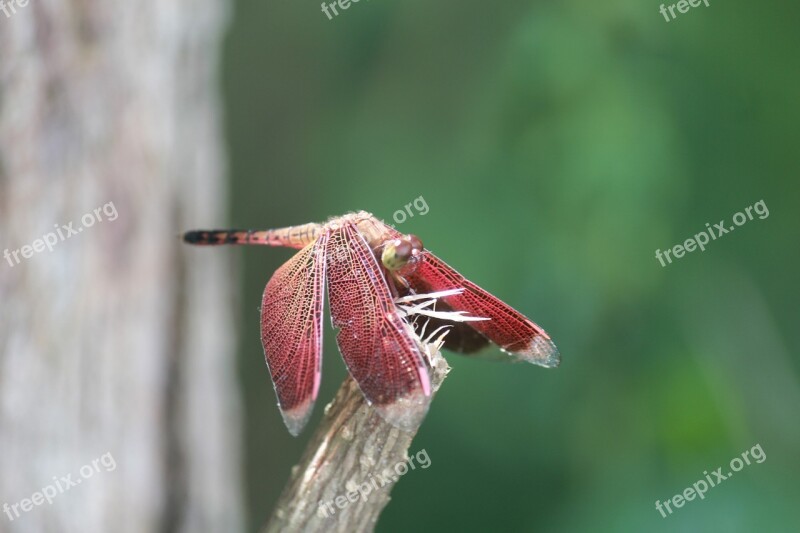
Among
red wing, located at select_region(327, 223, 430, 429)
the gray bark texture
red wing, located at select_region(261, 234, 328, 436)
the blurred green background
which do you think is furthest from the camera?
the blurred green background

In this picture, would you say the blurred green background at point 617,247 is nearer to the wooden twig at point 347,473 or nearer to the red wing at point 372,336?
the red wing at point 372,336

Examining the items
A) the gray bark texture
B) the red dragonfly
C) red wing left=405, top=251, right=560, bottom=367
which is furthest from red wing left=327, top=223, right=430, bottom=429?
the gray bark texture

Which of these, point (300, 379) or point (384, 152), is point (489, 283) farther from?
point (300, 379)

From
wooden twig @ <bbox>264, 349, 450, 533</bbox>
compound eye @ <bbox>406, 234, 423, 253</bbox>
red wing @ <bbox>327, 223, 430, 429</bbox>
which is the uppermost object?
compound eye @ <bbox>406, 234, 423, 253</bbox>

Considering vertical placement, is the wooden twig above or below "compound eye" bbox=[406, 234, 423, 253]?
below

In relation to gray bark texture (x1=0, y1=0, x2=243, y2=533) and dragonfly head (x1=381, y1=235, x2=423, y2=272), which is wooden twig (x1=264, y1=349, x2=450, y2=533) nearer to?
dragonfly head (x1=381, y1=235, x2=423, y2=272)

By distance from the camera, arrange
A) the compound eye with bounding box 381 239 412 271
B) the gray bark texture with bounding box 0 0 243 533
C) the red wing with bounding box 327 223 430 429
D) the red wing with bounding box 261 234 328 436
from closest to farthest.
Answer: the red wing with bounding box 327 223 430 429
the red wing with bounding box 261 234 328 436
the compound eye with bounding box 381 239 412 271
the gray bark texture with bounding box 0 0 243 533

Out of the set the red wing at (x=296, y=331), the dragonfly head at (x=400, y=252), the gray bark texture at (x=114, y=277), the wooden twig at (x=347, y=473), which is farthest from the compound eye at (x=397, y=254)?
the gray bark texture at (x=114, y=277)

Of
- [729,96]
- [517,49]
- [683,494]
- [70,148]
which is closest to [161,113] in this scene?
[70,148]
